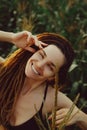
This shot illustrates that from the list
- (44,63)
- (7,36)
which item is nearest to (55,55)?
(44,63)

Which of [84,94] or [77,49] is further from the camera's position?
[77,49]

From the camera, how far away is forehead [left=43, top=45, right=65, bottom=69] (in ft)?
6.58

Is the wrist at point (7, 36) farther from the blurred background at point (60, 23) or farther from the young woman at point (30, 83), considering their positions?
the blurred background at point (60, 23)

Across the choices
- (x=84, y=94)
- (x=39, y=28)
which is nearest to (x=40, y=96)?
(x=84, y=94)

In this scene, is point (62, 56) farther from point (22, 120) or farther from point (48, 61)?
point (22, 120)

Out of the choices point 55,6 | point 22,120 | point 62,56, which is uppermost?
point 62,56

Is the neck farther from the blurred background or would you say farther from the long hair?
the blurred background

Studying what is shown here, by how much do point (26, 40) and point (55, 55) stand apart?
0.17 meters

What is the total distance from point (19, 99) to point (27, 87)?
64 millimetres

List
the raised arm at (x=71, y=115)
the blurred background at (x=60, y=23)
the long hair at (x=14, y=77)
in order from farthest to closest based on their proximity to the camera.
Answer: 1. the blurred background at (x=60, y=23)
2. the long hair at (x=14, y=77)
3. the raised arm at (x=71, y=115)

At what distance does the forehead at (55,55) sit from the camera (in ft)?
6.58

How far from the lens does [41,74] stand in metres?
2.00

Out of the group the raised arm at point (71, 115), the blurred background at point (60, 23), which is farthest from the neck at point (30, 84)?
the blurred background at point (60, 23)

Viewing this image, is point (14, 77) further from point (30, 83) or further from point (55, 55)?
point (55, 55)
